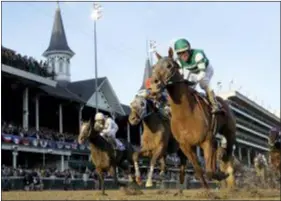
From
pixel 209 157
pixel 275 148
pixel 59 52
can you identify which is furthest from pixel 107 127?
pixel 59 52

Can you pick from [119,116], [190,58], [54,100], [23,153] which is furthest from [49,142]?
[190,58]

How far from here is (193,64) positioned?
9.98 m

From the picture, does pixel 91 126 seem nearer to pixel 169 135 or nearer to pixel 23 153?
pixel 169 135

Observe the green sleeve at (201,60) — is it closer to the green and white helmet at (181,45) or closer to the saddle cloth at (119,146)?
the green and white helmet at (181,45)

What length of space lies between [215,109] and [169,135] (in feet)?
12.1

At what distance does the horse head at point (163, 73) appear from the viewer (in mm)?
8905

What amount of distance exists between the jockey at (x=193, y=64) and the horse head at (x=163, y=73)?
1.95 ft

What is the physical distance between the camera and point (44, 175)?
29.0m

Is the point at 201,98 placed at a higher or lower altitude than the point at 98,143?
higher

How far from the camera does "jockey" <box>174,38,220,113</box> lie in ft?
32.2

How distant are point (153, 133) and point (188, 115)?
12.4 ft

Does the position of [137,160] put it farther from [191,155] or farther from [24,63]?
[24,63]

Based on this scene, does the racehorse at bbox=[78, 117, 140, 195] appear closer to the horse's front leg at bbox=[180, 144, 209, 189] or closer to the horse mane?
the horse mane

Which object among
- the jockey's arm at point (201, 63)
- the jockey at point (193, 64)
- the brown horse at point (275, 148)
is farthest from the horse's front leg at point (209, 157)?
the brown horse at point (275, 148)
